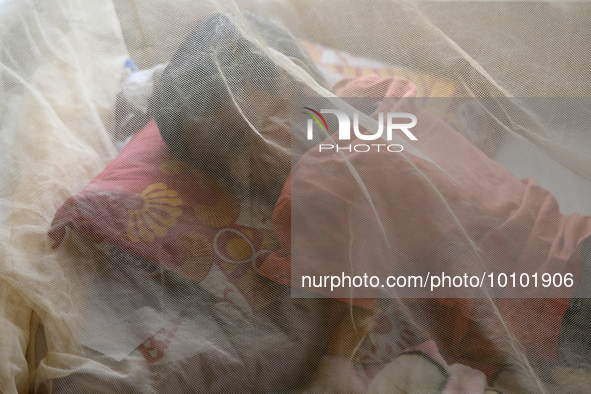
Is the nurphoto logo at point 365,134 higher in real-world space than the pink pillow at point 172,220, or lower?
higher

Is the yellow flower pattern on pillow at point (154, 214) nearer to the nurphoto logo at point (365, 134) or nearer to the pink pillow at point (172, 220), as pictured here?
the pink pillow at point (172, 220)

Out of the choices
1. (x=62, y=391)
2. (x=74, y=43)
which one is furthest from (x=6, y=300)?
(x=74, y=43)

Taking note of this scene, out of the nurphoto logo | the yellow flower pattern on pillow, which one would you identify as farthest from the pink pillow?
the nurphoto logo

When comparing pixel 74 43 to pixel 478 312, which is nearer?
pixel 478 312

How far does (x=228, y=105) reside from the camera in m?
0.65

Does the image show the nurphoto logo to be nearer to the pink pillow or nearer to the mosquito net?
the mosquito net

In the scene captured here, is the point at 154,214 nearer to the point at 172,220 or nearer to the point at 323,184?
the point at 172,220

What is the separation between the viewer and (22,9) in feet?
2.45

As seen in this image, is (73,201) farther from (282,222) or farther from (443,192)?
(443,192)

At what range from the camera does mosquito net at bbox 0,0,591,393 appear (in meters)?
0.62

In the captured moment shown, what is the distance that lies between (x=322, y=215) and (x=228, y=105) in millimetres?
225

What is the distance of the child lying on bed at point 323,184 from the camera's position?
0.62 meters

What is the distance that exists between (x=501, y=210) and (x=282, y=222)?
333 mm

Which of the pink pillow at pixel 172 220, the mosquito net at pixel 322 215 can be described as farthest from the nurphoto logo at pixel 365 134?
the pink pillow at pixel 172 220
